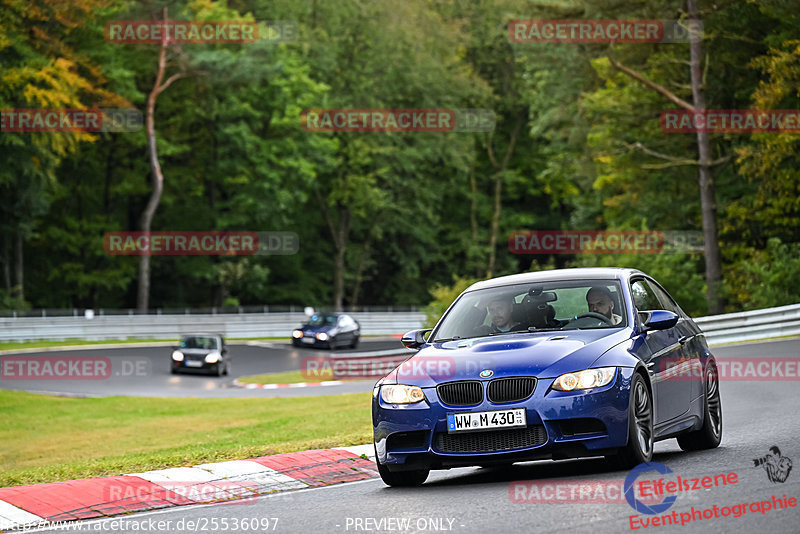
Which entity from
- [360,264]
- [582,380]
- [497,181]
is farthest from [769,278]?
[497,181]

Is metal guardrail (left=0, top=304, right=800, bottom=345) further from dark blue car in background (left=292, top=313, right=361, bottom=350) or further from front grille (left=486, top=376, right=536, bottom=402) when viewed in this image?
front grille (left=486, top=376, right=536, bottom=402)

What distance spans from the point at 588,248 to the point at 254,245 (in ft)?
95.0

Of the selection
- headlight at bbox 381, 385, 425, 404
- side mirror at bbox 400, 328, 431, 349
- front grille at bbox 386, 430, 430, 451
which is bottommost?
front grille at bbox 386, 430, 430, 451

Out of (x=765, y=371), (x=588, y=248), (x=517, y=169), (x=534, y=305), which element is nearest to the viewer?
(x=534, y=305)

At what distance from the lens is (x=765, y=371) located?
66.3ft

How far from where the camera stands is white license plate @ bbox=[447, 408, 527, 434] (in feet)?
27.6

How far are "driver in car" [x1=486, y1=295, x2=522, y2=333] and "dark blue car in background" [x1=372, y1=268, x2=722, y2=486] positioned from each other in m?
0.01

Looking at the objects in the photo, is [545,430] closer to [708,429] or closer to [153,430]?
[708,429]

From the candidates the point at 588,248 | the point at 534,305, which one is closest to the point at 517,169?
the point at 588,248

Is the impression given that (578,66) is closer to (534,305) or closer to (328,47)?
(328,47)

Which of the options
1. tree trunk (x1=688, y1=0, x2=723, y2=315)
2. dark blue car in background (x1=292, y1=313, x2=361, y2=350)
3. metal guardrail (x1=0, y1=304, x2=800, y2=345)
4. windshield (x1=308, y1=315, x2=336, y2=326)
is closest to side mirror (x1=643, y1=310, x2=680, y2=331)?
tree trunk (x1=688, y1=0, x2=723, y2=315)

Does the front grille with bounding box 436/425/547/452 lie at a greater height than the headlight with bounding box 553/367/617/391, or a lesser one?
lesser

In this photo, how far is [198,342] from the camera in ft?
118

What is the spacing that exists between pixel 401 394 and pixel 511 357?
0.87 metres
